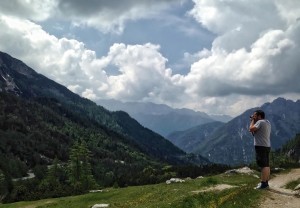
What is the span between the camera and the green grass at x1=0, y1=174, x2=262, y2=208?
2408cm

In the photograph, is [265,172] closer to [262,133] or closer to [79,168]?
[262,133]

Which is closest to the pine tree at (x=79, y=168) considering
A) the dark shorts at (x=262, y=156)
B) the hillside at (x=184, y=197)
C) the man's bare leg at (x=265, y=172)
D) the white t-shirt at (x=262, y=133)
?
the hillside at (x=184, y=197)

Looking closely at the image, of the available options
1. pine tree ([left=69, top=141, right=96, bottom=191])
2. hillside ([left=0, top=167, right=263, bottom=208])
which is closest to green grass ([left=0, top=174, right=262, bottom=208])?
hillside ([left=0, top=167, right=263, bottom=208])

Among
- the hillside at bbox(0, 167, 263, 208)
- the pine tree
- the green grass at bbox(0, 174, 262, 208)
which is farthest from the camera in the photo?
the pine tree

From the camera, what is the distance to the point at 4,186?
14962 cm

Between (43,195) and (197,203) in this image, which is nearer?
(197,203)

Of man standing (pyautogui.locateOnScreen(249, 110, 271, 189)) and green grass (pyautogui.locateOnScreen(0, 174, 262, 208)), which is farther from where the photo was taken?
man standing (pyautogui.locateOnScreen(249, 110, 271, 189))

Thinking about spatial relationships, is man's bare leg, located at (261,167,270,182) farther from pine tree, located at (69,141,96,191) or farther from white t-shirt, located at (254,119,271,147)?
pine tree, located at (69,141,96,191)

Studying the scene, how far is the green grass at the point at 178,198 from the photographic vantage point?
2408 centimetres

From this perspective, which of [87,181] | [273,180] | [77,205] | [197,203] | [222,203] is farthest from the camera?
[87,181]

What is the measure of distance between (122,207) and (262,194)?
41.7 feet

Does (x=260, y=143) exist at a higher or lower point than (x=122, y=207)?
higher

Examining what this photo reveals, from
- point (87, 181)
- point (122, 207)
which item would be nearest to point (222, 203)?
point (122, 207)

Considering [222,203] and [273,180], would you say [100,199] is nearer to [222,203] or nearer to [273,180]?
[222,203]
